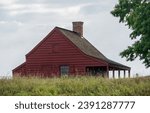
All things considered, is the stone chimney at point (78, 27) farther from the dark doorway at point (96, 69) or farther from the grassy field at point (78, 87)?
the grassy field at point (78, 87)

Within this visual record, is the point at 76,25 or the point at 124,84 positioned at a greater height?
the point at 76,25

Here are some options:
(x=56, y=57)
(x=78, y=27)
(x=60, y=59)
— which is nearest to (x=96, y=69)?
(x=60, y=59)

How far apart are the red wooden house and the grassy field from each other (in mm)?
24585

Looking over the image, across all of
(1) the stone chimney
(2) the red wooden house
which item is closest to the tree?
(2) the red wooden house

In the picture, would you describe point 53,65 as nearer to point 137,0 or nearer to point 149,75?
point 137,0

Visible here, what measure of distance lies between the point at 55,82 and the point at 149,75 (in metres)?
5.25

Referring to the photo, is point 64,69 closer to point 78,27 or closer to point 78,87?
point 78,27

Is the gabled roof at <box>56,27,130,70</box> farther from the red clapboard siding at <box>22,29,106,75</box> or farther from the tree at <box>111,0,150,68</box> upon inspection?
the tree at <box>111,0,150,68</box>

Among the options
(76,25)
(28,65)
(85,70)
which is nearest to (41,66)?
(28,65)

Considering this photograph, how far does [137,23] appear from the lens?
135ft

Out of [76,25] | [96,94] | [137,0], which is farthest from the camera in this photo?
[76,25]

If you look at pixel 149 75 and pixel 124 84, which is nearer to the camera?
pixel 124 84

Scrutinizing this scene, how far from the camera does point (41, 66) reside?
51812 millimetres

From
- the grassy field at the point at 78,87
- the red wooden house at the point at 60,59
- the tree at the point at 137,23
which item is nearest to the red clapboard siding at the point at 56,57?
the red wooden house at the point at 60,59
